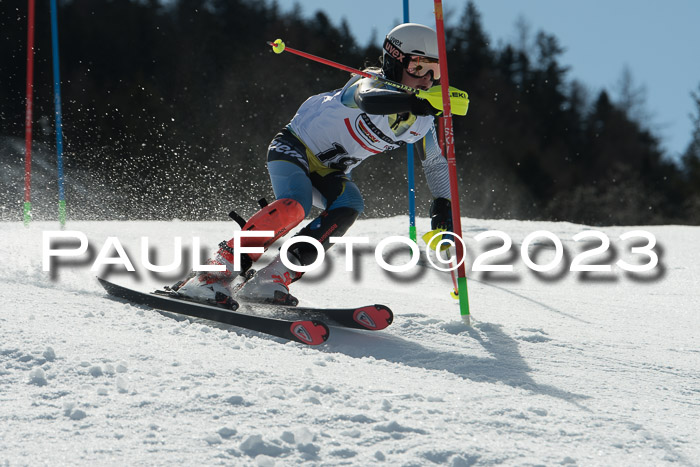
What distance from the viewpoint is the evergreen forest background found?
19.5 meters

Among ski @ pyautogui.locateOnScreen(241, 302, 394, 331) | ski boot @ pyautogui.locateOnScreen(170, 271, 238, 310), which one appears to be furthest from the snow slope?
ski boot @ pyautogui.locateOnScreen(170, 271, 238, 310)

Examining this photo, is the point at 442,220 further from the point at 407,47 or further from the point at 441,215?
the point at 407,47

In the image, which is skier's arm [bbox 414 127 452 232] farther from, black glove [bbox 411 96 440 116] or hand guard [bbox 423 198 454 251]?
black glove [bbox 411 96 440 116]

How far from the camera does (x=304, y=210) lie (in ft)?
9.61

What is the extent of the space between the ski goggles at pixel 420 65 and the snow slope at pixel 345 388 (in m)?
1.07

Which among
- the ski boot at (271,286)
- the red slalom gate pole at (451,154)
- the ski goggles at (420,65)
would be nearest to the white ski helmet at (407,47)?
the ski goggles at (420,65)

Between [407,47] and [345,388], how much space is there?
1718mm

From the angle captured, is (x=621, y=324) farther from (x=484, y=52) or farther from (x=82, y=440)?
(x=484, y=52)

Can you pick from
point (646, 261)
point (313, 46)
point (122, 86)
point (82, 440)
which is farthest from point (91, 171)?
point (82, 440)

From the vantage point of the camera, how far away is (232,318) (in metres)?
2.65

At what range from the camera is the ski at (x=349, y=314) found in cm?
267

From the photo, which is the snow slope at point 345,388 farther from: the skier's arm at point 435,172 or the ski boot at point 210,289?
the skier's arm at point 435,172

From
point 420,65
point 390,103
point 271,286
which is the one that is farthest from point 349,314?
point 420,65

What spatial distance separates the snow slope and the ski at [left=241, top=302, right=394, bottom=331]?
41 mm
